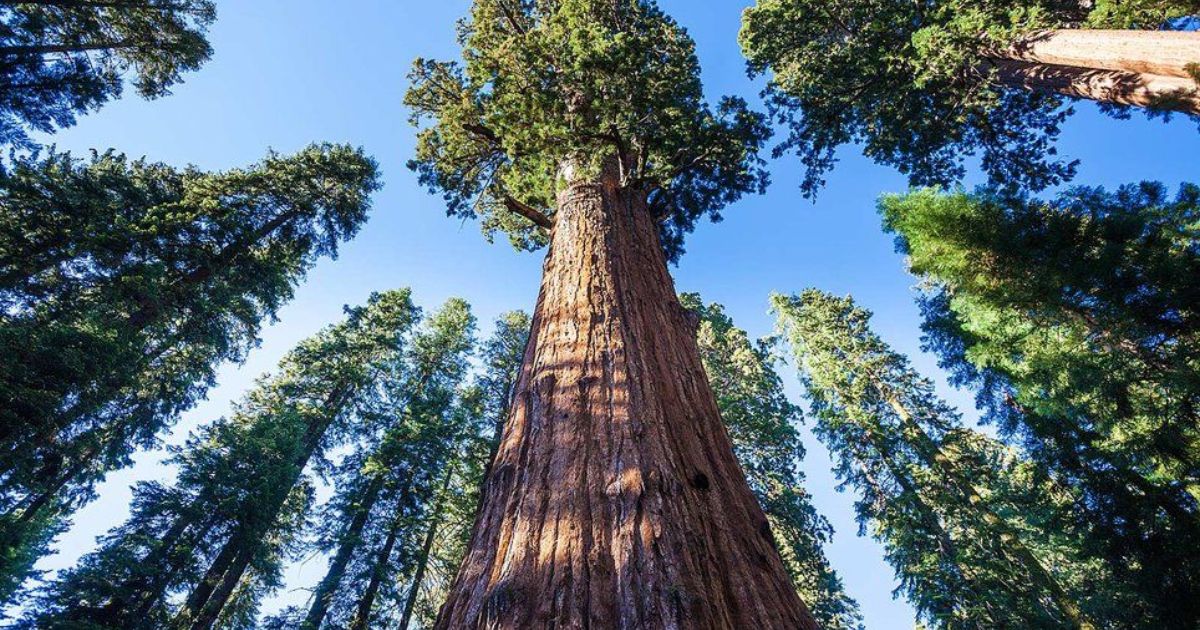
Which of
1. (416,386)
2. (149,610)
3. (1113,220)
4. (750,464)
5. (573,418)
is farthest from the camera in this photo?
(416,386)

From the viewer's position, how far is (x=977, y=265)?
A: 813 cm

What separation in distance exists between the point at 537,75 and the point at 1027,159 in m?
9.97

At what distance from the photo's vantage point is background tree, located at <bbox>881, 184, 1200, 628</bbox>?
5.91m

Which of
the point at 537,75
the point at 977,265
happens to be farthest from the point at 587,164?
the point at 977,265

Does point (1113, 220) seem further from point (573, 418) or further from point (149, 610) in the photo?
point (149, 610)

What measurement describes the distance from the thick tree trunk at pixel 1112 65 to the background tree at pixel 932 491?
5621 mm

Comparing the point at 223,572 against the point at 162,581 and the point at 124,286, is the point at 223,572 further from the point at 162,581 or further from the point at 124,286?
the point at 124,286

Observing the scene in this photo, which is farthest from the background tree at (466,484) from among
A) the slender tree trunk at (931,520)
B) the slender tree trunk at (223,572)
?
the slender tree trunk at (931,520)

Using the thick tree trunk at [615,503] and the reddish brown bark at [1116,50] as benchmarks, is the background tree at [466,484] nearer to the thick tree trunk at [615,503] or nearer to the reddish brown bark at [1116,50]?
the thick tree trunk at [615,503]

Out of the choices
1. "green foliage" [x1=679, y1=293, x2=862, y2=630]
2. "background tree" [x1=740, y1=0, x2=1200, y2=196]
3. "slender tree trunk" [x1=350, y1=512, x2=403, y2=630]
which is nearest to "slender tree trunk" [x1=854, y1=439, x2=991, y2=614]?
"green foliage" [x1=679, y1=293, x2=862, y2=630]

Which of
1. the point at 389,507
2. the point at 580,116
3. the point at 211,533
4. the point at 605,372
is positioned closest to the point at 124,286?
A: the point at 211,533

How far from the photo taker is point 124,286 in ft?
31.9

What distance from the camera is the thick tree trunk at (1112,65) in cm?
540

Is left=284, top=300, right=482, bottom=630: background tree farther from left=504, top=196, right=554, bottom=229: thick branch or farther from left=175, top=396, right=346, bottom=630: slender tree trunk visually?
left=504, top=196, right=554, bottom=229: thick branch
